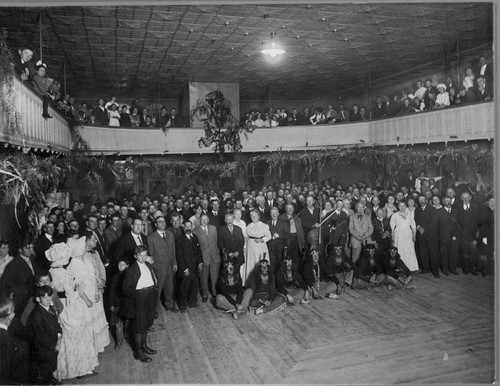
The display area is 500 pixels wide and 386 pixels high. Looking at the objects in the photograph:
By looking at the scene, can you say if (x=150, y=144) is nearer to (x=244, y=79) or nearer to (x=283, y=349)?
(x=244, y=79)

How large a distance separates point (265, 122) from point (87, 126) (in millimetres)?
8601

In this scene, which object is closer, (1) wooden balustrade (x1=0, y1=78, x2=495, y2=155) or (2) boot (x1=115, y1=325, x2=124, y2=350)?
(2) boot (x1=115, y1=325, x2=124, y2=350)

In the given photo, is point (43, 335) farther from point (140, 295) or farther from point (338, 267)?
point (338, 267)

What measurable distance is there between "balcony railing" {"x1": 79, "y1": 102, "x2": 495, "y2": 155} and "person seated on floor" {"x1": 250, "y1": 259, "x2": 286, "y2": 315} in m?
9.23

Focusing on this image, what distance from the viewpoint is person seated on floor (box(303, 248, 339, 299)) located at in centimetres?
1013

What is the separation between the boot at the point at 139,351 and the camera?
7.25 meters

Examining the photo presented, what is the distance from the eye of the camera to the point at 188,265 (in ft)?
30.8

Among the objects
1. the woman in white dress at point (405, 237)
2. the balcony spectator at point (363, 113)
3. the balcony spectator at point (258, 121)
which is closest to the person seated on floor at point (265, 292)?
the woman in white dress at point (405, 237)

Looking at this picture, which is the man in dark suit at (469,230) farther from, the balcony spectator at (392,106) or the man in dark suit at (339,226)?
the balcony spectator at (392,106)

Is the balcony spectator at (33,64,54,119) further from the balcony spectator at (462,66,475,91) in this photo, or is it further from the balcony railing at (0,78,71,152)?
the balcony spectator at (462,66,475,91)

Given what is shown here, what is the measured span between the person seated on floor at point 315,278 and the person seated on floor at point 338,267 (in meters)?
0.19

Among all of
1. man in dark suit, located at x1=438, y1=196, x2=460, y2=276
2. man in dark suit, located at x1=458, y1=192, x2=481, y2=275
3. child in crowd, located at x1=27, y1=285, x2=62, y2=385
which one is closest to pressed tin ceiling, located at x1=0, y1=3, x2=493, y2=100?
man in dark suit, located at x1=458, y1=192, x2=481, y2=275

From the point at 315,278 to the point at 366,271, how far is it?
4.49 feet

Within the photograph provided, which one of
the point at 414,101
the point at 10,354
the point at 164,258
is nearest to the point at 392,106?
the point at 414,101
